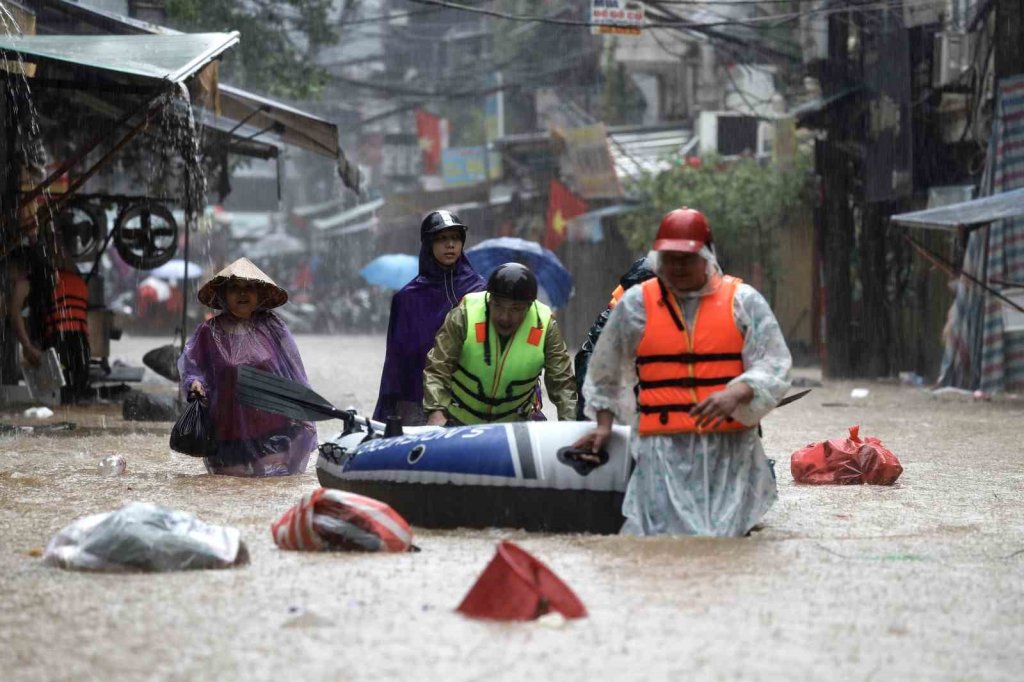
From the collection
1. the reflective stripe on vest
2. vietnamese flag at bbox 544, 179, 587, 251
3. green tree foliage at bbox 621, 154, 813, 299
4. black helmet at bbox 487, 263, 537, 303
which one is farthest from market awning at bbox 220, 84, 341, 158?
vietnamese flag at bbox 544, 179, 587, 251

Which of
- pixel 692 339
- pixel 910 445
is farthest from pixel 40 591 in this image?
pixel 910 445

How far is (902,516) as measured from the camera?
24.0 ft

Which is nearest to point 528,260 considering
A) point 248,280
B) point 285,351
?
point 285,351

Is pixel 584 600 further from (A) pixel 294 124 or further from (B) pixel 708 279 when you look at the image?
(A) pixel 294 124

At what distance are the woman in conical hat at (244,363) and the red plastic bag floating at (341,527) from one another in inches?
121

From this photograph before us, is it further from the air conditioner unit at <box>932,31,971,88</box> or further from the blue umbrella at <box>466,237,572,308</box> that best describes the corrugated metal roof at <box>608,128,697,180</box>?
the blue umbrella at <box>466,237,572,308</box>

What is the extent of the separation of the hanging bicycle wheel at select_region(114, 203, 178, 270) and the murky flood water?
795 centimetres

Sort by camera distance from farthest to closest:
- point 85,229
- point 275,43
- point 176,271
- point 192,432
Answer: point 176,271, point 275,43, point 85,229, point 192,432

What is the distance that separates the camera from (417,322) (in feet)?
27.8

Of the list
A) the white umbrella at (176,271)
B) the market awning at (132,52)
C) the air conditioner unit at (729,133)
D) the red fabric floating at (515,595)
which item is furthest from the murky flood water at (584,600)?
the white umbrella at (176,271)

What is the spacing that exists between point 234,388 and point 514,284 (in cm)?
255

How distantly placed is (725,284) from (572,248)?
2830cm

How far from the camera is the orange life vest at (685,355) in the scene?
6.08 m

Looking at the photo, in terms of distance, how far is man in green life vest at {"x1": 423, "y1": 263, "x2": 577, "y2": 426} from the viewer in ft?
24.4
